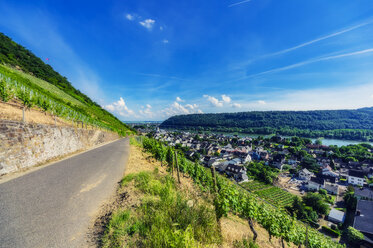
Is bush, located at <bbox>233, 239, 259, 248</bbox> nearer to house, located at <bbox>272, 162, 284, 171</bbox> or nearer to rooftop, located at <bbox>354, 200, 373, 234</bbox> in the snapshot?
rooftop, located at <bbox>354, 200, 373, 234</bbox>

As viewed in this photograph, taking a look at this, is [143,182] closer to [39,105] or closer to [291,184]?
[39,105]

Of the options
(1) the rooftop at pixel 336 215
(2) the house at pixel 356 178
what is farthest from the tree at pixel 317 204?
(2) the house at pixel 356 178

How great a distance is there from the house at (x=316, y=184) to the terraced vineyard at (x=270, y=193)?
31.8 ft

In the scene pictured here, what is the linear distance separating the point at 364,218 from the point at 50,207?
3788 centimetres

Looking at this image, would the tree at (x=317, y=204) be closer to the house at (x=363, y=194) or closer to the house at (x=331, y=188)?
the house at (x=363, y=194)

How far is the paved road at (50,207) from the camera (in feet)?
10.1

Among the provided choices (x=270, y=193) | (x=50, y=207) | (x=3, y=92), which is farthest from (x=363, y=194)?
(x=3, y=92)

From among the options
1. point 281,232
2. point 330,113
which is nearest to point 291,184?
point 281,232

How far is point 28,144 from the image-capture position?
748 centimetres

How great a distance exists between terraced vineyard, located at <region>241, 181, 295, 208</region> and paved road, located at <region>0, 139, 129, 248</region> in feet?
97.4

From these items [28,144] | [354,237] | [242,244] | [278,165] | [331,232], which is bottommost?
[331,232]

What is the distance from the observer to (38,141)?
324 inches

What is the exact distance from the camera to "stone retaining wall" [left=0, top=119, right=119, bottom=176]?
6246 millimetres

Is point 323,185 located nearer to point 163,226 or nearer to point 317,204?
point 317,204
